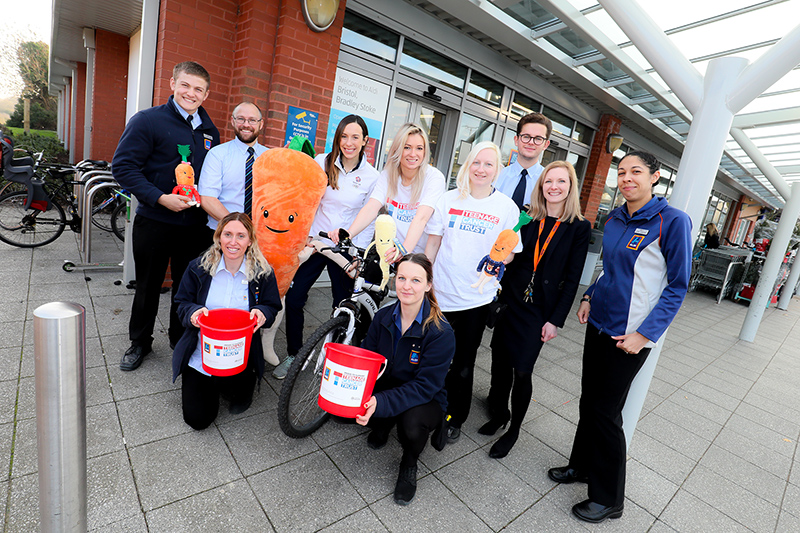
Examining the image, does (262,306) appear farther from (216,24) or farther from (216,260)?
(216,24)

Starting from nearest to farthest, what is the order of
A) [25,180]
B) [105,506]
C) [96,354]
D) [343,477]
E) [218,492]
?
[105,506]
[218,492]
[343,477]
[96,354]
[25,180]

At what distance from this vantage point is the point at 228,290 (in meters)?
2.48

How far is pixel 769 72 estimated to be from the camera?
2.27 m

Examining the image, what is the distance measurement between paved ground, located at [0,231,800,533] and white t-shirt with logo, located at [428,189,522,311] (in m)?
1.00

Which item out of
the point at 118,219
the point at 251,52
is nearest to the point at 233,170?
the point at 251,52

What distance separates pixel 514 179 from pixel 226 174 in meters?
2.05

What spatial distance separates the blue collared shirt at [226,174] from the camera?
2.83 meters

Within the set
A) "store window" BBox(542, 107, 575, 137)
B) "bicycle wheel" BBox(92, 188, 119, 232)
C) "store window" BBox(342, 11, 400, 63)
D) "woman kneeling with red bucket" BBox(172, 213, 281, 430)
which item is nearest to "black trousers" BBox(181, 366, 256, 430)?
"woman kneeling with red bucket" BBox(172, 213, 281, 430)

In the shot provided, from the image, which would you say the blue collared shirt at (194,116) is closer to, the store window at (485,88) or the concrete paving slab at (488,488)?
the concrete paving slab at (488,488)

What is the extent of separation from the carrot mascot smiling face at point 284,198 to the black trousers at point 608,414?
192 centimetres

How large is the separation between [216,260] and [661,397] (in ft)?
13.7

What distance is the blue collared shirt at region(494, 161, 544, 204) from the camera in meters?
2.93

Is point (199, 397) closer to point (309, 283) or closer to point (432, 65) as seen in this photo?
point (309, 283)

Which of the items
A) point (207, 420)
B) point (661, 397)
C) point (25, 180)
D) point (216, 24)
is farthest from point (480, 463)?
point (25, 180)
